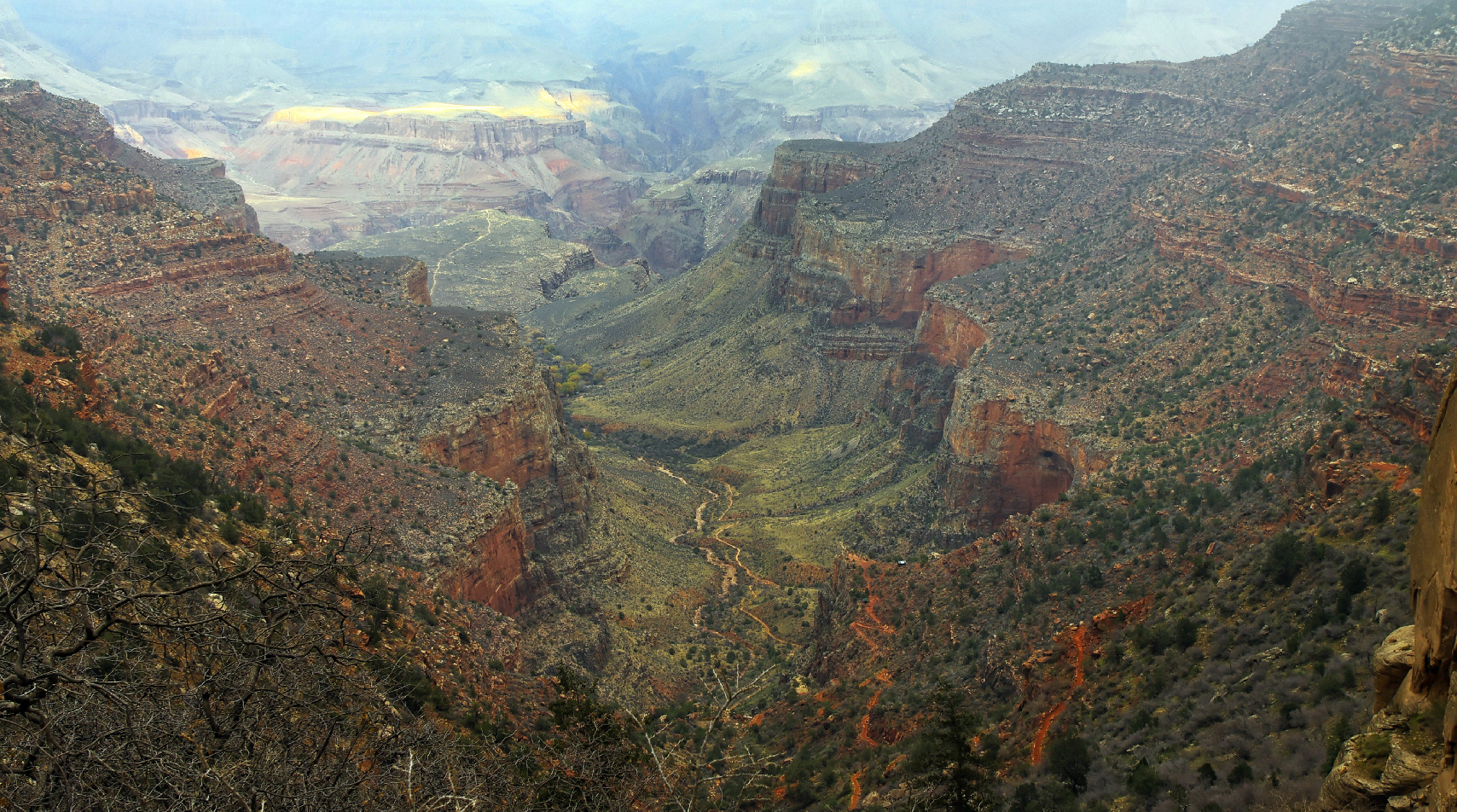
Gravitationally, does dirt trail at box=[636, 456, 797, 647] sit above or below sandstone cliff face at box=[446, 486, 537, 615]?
below

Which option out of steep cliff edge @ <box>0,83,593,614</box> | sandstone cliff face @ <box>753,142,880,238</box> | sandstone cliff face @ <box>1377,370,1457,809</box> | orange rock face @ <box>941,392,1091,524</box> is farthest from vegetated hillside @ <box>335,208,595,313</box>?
sandstone cliff face @ <box>1377,370,1457,809</box>

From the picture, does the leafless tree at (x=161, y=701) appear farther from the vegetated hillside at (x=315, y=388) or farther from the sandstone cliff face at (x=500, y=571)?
the sandstone cliff face at (x=500, y=571)

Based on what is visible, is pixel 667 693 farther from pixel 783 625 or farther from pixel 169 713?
pixel 169 713

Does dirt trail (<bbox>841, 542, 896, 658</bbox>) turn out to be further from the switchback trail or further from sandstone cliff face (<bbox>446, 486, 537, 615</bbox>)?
sandstone cliff face (<bbox>446, 486, 537, 615</bbox>)

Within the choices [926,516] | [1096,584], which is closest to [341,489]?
[1096,584]

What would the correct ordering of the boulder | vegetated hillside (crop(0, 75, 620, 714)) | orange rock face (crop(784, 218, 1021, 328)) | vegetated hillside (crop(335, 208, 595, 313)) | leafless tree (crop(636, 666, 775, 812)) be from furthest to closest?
vegetated hillside (crop(335, 208, 595, 313))
orange rock face (crop(784, 218, 1021, 328))
vegetated hillside (crop(0, 75, 620, 714))
leafless tree (crop(636, 666, 775, 812))
the boulder

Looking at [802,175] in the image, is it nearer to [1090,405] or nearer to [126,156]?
[1090,405]
